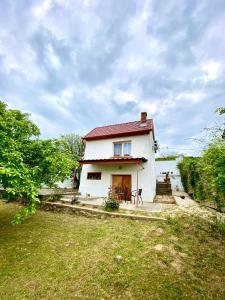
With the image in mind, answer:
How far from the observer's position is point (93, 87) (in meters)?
20.7

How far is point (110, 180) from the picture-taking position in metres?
13.2

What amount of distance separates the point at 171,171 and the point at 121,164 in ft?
34.2

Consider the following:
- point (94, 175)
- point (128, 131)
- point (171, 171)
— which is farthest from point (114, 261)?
point (171, 171)

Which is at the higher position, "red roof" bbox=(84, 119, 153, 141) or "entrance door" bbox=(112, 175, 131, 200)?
"red roof" bbox=(84, 119, 153, 141)

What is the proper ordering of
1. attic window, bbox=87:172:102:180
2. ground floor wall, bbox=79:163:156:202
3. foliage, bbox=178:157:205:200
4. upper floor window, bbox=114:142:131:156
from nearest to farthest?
foliage, bbox=178:157:205:200 → ground floor wall, bbox=79:163:156:202 → upper floor window, bbox=114:142:131:156 → attic window, bbox=87:172:102:180

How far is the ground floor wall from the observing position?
39.2 feet

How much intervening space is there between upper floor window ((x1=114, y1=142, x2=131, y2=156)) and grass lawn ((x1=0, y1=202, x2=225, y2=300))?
7.49m

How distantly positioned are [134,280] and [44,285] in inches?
72.2

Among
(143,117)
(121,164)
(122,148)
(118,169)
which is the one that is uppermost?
(143,117)

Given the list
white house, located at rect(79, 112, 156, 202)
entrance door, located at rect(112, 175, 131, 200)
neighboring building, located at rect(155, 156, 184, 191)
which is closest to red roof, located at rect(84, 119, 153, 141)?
white house, located at rect(79, 112, 156, 202)

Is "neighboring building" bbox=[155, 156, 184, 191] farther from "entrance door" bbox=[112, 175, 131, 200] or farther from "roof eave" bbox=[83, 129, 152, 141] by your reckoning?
"roof eave" bbox=[83, 129, 152, 141]

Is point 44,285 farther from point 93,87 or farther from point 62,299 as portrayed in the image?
point 93,87

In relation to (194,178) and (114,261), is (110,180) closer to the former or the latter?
(194,178)

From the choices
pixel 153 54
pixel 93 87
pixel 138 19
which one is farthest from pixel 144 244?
pixel 93 87
